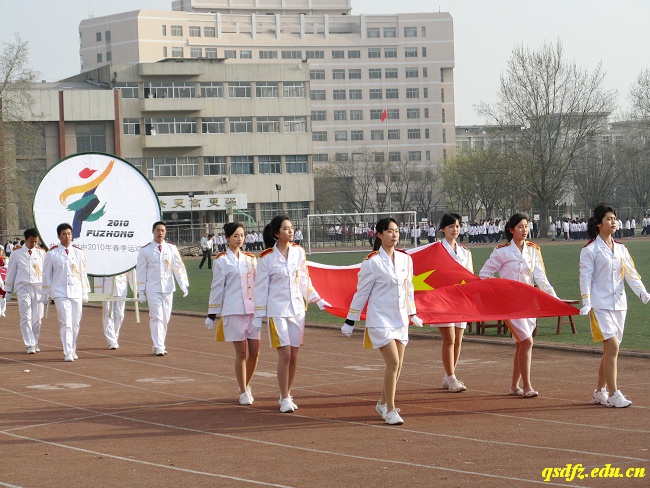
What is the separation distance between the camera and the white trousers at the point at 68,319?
16516 mm

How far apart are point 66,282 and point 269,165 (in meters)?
73.0

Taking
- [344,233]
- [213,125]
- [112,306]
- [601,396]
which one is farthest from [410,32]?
[601,396]

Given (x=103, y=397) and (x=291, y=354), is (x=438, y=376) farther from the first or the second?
(x=103, y=397)

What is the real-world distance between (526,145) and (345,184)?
32931 millimetres

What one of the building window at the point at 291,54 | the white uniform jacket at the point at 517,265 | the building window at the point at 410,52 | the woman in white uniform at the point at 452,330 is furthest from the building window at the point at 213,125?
the white uniform jacket at the point at 517,265

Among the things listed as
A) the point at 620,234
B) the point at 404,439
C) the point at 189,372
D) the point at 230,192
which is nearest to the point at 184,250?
the point at 230,192

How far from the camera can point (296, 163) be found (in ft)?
295

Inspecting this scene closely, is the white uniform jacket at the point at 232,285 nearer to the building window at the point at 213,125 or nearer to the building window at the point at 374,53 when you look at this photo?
the building window at the point at 213,125

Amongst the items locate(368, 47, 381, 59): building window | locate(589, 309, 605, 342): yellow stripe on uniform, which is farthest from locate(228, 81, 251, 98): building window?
locate(589, 309, 605, 342): yellow stripe on uniform

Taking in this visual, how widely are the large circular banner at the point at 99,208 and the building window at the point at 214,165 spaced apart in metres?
68.9

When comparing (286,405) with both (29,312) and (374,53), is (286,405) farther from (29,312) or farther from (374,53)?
(374,53)

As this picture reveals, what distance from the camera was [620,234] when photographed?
77.3m

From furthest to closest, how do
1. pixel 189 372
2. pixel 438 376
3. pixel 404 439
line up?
pixel 189 372, pixel 438 376, pixel 404 439

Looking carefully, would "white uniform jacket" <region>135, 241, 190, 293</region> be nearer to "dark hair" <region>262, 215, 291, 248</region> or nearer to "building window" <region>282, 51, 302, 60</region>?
"dark hair" <region>262, 215, 291, 248</region>
